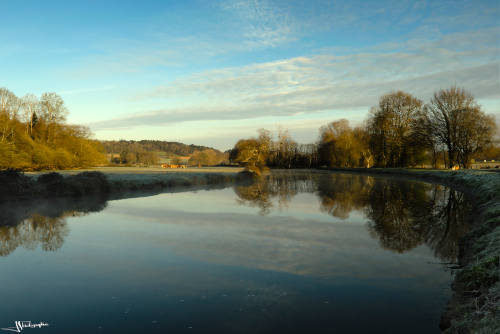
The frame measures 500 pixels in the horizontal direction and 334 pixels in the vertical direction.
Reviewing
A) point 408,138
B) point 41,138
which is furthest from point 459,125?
point 41,138

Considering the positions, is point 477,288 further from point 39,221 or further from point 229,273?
point 39,221

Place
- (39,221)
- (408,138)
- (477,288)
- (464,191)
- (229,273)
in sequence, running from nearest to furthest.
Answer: (477,288)
(229,273)
(39,221)
(464,191)
(408,138)

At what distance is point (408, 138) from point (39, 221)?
52.3 m

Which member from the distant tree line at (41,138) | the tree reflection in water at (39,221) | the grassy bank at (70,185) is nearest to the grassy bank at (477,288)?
the tree reflection in water at (39,221)

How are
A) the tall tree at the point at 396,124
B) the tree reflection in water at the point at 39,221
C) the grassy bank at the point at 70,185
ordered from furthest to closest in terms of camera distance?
the tall tree at the point at 396,124
the grassy bank at the point at 70,185
the tree reflection in water at the point at 39,221

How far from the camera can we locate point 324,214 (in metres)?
14.6

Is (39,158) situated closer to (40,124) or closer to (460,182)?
(40,124)

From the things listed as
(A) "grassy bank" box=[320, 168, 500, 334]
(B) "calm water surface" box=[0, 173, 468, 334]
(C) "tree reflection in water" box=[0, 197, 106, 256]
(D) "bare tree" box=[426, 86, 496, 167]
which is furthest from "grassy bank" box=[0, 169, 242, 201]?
(D) "bare tree" box=[426, 86, 496, 167]

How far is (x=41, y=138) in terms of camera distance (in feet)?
156

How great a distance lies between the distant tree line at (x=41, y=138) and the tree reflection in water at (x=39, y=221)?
1886 centimetres

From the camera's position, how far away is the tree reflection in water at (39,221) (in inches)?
381

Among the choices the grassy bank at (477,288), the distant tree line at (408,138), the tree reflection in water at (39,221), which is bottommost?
the tree reflection in water at (39,221)

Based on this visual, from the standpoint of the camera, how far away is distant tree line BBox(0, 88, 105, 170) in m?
36.4

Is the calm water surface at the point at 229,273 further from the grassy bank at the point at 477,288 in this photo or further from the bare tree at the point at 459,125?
the bare tree at the point at 459,125
